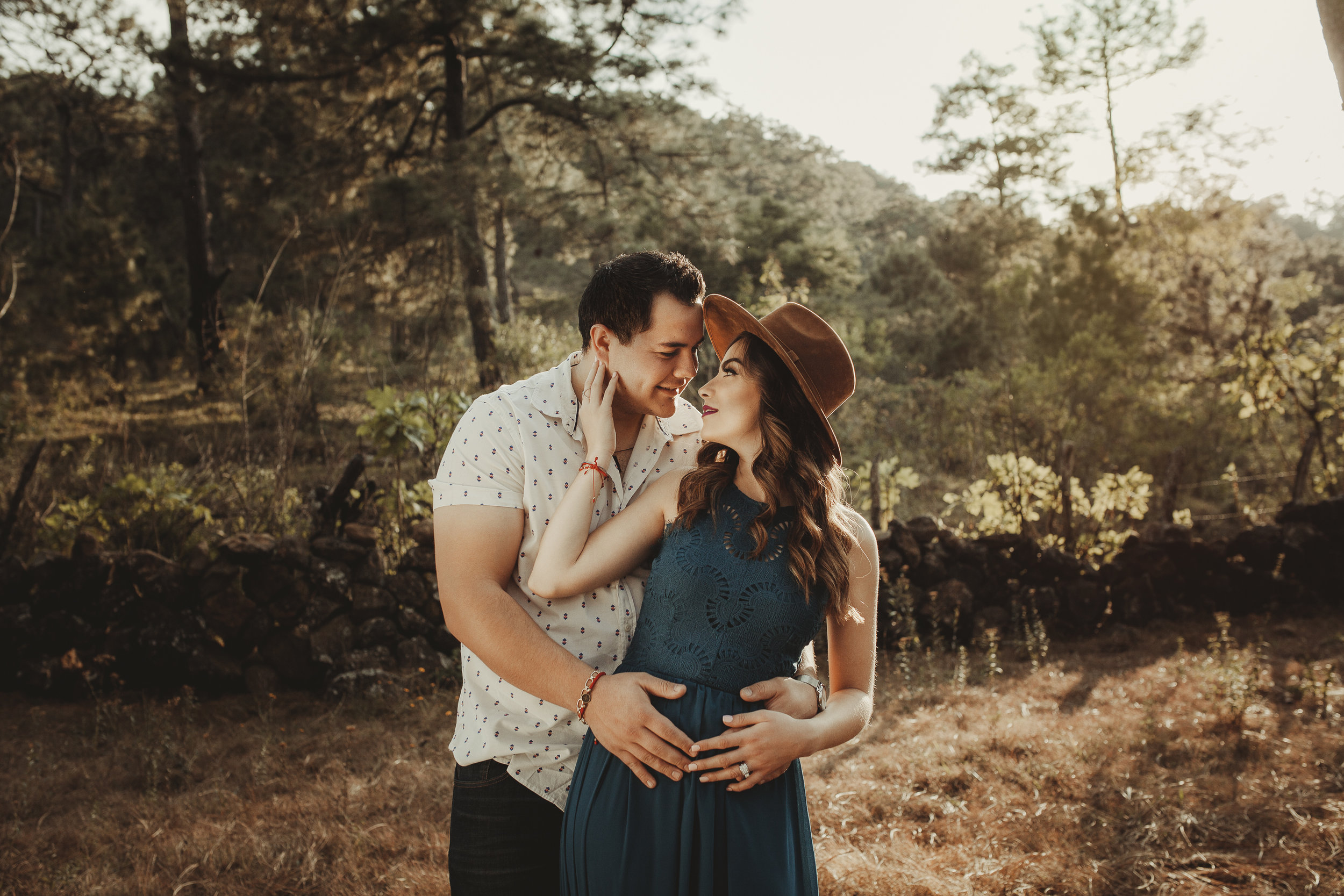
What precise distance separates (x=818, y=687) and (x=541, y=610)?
60 centimetres

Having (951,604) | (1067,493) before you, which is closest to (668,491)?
(951,604)

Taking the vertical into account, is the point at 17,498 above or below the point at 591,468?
below

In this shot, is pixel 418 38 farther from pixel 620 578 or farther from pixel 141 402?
pixel 620 578

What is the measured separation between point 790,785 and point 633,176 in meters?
11.3

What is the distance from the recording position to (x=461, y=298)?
13.0m

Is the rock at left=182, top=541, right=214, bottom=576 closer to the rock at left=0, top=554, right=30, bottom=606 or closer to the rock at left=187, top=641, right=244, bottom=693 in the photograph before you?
the rock at left=187, top=641, right=244, bottom=693

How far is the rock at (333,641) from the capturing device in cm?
503

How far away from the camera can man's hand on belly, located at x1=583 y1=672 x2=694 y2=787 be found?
1.50 meters

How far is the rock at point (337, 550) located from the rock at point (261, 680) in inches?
28.9

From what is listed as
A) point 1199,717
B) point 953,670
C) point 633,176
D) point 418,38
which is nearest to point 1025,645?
point 953,670

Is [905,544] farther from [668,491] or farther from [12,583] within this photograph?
[12,583]

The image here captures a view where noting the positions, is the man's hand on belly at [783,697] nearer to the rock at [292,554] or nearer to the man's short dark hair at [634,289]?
the man's short dark hair at [634,289]

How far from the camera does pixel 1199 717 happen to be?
14.1 ft

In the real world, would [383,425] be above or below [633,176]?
below
